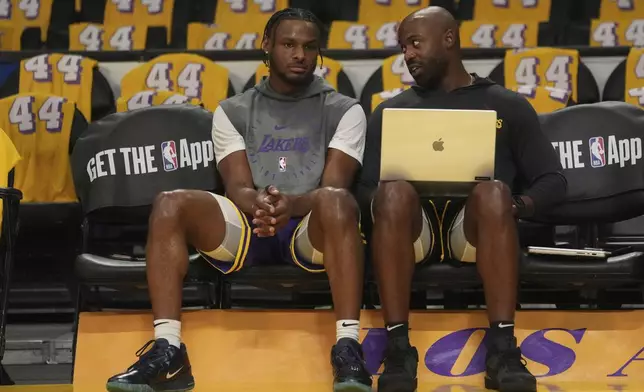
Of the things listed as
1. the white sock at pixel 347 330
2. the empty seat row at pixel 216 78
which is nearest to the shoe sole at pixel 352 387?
the white sock at pixel 347 330

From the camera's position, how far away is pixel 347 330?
178 cm

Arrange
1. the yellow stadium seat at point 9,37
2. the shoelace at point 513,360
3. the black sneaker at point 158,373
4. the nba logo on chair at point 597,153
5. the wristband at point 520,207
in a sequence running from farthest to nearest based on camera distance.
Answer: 1. the yellow stadium seat at point 9,37
2. the nba logo on chair at point 597,153
3. the wristband at point 520,207
4. the shoelace at point 513,360
5. the black sneaker at point 158,373

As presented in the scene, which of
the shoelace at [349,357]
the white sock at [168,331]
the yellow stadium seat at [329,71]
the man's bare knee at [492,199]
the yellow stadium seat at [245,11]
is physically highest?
the yellow stadium seat at [245,11]

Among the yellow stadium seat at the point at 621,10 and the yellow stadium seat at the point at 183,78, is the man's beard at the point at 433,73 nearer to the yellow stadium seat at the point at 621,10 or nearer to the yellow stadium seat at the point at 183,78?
the yellow stadium seat at the point at 183,78

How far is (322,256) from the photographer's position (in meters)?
1.89

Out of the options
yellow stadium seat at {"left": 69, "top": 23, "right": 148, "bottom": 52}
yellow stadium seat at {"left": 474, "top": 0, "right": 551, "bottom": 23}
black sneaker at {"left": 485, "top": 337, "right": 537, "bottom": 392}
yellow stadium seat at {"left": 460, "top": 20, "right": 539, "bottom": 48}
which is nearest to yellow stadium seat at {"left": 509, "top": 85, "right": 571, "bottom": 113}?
black sneaker at {"left": 485, "top": 337, "right": 537, "bottom": 392}

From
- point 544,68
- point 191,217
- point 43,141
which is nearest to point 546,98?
point 544,68

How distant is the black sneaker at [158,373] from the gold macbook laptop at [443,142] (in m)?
0.63

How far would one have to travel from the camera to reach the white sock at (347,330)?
A: 5.83 feet

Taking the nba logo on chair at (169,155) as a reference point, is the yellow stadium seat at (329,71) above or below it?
above

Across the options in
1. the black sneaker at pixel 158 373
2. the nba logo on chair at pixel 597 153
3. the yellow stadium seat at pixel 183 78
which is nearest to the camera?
the black sneaker at pixel 158 373

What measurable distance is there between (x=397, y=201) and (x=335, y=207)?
13cm

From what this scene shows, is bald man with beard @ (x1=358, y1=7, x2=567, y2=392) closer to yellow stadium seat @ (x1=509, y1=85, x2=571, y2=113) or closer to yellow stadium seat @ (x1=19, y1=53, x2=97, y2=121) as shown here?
yellow stadium seat @ (x1=509, y1=85, x2=571, y2=113)

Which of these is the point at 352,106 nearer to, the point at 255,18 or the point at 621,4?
the point at 255,18
